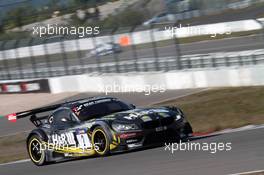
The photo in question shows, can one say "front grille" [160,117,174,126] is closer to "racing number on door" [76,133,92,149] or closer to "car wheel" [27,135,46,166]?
"racing number on door" [76,133,92,149]

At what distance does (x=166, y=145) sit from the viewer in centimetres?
1191

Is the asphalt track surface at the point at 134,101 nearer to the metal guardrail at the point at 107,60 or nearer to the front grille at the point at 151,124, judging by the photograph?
the metal guardrail at the point at 107,60

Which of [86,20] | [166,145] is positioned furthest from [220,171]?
[86,20]

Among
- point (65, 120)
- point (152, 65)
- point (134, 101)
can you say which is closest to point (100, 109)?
point (65, 120)

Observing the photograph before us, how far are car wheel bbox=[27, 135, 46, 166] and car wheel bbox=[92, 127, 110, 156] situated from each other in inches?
59.2

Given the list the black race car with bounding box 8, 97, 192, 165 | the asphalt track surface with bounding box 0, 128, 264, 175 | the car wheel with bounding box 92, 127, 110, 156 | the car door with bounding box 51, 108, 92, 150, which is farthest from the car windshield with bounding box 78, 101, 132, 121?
the asphalt track surface with bounding box 0, 128, 264, 175

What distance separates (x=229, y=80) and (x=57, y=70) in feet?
38.9

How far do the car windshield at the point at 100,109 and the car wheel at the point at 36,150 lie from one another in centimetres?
108

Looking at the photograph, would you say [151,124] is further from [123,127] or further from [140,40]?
[140,40]

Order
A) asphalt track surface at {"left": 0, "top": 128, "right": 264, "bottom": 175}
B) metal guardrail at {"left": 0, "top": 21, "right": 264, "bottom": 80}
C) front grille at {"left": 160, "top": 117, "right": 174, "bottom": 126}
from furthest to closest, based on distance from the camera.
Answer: metal guardrail at {"left": 0, "top": 21, "right": 264, "bottom": 80} → front grille at {"left": 160, "top": 117, "right": 174, "bottom": 126} → asphalt track surface at {"left": 0, "top": 128, "right": 264, "bottom": 175}

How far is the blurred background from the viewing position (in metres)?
27.3

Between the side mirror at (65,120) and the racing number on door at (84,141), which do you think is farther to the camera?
the side mirror at (65,120)

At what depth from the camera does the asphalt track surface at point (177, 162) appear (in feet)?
28.9

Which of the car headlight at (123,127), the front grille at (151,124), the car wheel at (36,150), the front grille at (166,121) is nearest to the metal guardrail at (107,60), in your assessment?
the car wheel at (36,150)
